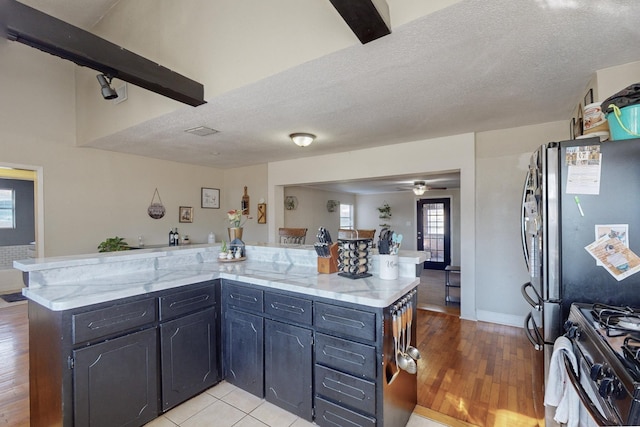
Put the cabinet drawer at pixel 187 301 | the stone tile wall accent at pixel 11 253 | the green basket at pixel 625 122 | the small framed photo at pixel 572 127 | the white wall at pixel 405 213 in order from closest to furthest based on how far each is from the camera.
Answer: the green basket at pixel 625 122
the cabinet drawer at pixel 187 301
the small framed photo at pixel 572 127
the stone tile wall accent at pixel 11 253
the white wall at pixel 405 213

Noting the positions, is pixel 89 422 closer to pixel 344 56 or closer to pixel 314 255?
pixel 314 255

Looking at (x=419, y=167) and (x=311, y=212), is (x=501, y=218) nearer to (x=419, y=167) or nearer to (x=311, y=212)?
(x=419, y=167)

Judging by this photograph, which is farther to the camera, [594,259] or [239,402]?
[239,402]

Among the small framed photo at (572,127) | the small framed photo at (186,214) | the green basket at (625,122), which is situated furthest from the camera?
the small framed photo at (186,214)

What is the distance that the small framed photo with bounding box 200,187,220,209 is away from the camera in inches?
239

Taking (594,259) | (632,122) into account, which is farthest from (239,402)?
(632,122)

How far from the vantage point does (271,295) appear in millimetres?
1953

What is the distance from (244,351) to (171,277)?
0.74 metres

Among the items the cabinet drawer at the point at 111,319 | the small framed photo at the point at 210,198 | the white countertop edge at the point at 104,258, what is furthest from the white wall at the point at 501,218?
the small framed photo at the point at 210,198

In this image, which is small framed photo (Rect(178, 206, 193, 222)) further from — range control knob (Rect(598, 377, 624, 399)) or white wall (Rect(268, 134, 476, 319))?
range control knob (Rect(598, 377, 624, 399))

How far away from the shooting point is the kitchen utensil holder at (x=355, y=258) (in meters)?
2.01

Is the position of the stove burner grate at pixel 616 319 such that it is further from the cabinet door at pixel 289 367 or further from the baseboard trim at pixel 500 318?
the baseboard trim at pixel 500 318

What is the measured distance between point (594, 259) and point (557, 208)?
30 cm

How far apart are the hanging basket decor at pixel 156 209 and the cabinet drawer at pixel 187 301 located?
3.77 meters
